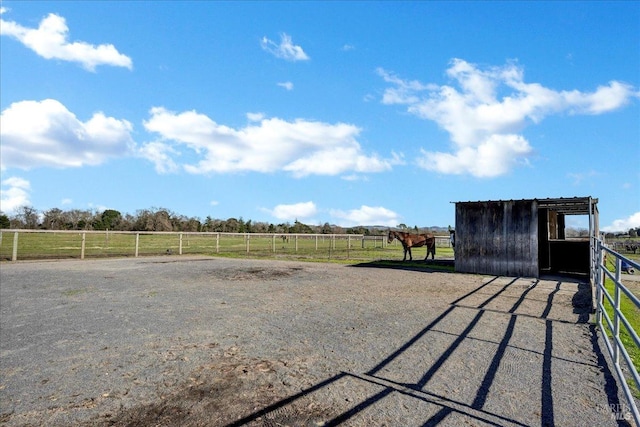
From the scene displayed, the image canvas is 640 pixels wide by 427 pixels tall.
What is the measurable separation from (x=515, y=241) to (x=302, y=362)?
38.5 feet

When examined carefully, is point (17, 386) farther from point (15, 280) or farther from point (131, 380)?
point (15, 280)

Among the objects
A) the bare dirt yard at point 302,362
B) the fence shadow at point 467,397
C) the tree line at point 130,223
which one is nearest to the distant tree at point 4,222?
the tree line at point 130,223

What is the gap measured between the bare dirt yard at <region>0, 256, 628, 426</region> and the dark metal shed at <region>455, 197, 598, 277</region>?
465 cm

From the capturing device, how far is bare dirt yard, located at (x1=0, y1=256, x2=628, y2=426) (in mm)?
2998

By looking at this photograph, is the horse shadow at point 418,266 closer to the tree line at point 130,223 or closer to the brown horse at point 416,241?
the brown horse at point 416,241

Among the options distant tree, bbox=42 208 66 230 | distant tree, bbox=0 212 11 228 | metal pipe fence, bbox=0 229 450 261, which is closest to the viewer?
metal pipe fence, bbox=0 229 450 261

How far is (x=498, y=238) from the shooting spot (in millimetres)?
13375

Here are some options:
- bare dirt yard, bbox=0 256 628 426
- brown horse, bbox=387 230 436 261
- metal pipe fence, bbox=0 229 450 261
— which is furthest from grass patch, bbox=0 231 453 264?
bare dirt yard, bbox=0 256 628 426

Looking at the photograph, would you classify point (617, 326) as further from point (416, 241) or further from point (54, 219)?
point (54, 219)

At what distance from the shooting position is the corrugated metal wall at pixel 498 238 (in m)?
12.6

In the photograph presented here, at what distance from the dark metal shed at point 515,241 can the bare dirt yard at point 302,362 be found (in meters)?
4.65

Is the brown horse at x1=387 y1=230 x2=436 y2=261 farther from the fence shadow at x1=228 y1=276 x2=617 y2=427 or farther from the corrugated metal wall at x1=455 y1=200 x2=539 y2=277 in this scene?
the fence shadow at x1=228 y1=276 x2=617 y2=427

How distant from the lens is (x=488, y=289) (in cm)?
987

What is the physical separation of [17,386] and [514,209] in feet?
47.1
